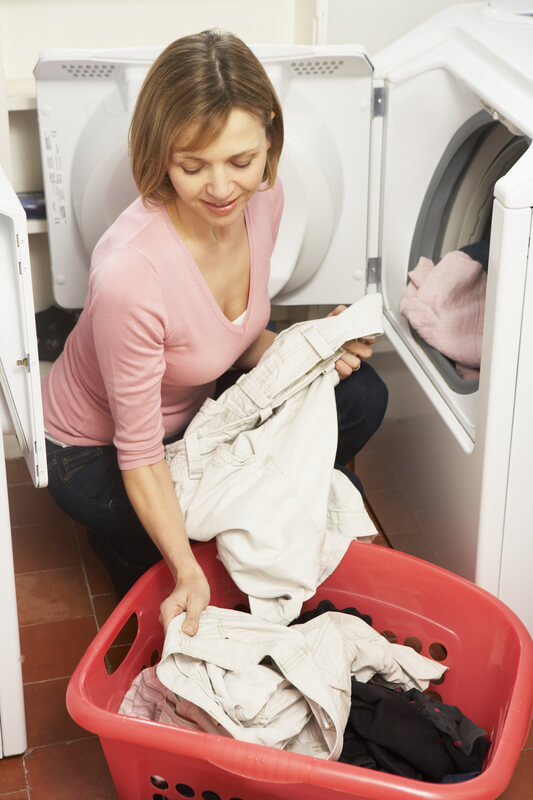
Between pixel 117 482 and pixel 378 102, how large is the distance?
1.01 metres

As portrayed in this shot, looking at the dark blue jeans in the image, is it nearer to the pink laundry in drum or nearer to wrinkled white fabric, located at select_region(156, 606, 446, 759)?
the pink laundry in drum

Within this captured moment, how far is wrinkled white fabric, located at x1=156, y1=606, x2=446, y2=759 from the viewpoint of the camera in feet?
4.49

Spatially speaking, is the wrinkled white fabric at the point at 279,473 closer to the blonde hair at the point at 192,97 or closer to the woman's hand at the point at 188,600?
the woman's hand at the point at 188,600

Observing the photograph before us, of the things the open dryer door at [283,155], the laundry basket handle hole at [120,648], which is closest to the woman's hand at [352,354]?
the open dryer door at [283,155]

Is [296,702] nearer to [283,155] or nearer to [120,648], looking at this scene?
[120,648]

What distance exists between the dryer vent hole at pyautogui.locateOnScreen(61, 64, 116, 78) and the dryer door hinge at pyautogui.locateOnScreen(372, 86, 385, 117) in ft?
1.85

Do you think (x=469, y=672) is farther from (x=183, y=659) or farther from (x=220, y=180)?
(x=220, y=180)

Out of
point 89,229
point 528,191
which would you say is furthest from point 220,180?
point 89,229

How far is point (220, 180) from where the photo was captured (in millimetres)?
1453

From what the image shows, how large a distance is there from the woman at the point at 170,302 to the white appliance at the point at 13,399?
172mm

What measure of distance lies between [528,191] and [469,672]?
805mm

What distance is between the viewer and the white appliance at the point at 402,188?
1.65 meters

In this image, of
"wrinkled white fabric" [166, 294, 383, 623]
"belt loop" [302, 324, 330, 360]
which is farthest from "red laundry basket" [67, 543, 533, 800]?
"belt loop" [302, 324, 330, 360]

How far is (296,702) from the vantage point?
56.1 inches
